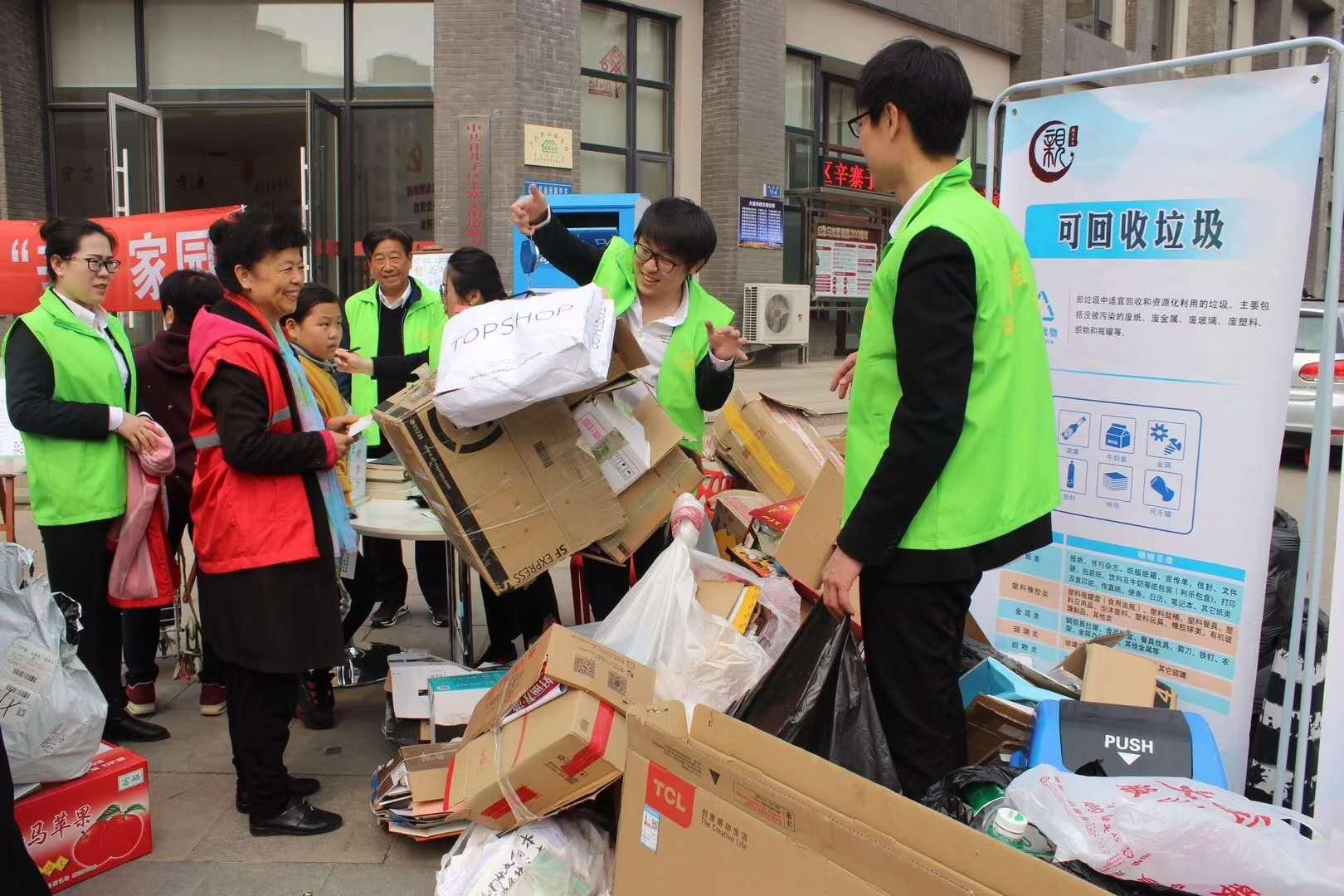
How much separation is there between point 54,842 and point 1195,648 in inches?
122

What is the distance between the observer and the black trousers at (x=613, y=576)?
3426 millimetres

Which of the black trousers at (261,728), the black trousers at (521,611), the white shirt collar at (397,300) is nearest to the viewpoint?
the black trousers at (261,728)

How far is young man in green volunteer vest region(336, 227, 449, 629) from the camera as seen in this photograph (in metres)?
4.59

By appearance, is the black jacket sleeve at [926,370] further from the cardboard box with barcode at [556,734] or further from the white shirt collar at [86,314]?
the white shirt collar at [86,314]

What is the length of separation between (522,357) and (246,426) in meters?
0.73

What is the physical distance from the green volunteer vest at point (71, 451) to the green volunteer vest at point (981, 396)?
2.49 m

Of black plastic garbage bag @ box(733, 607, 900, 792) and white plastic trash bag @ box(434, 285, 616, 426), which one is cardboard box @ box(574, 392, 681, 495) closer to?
white plastic trash bag @ box(434, 285, 616, 426)

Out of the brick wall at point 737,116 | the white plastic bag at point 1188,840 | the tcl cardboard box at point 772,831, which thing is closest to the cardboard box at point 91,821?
the tcl cardboard box at point 772,831

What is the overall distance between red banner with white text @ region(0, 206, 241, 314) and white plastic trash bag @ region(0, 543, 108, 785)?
3.63m

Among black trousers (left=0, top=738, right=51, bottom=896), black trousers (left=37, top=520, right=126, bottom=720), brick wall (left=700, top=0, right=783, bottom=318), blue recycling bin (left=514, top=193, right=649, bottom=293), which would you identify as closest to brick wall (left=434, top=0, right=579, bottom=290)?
blue recycling bin (left=514, top=193, right=649, bottom=293)

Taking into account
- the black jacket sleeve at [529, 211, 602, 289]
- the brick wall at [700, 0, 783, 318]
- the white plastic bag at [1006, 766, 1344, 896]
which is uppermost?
the brick wall at [700, 0, 783, 318]

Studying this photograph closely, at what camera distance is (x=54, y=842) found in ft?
8.48

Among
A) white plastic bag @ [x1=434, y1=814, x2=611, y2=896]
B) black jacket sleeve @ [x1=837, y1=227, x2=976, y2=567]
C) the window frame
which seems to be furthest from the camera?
Result: the window frame

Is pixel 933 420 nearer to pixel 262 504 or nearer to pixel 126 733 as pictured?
pixel 262 504
